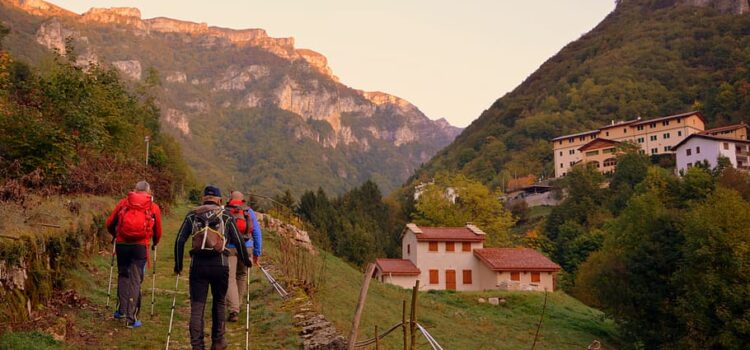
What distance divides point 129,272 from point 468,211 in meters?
59.5

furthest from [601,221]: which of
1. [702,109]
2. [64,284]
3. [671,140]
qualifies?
[64,284]

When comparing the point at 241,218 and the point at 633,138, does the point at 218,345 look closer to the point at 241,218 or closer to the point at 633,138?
the point at 241,218

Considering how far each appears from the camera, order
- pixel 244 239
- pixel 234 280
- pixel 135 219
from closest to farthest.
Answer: pixel 135 219, pixel 244 239, pixel 234 280

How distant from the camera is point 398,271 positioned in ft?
163

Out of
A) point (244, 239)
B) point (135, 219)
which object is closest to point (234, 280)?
point (244, 239)

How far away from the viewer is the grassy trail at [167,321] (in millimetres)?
9820

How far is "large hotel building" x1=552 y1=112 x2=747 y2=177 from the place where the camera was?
112469 millimetres

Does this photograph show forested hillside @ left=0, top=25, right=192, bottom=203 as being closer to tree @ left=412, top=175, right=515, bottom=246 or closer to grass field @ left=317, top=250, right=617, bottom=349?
grass field @ left=317, top=250, right=617, bottom=349

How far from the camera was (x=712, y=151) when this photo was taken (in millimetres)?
93812

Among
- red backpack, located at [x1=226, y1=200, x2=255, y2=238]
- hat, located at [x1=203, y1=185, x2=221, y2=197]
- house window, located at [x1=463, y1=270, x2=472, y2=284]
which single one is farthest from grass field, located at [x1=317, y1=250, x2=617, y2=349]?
house window, located at [x1=463, y1=270, x2=472, y2=284]

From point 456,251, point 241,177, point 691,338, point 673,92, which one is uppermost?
point 673,92

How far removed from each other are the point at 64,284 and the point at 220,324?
4.48 m

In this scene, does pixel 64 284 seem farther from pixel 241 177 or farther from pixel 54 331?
pixel 241 177

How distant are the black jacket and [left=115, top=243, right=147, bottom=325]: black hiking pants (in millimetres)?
1522
